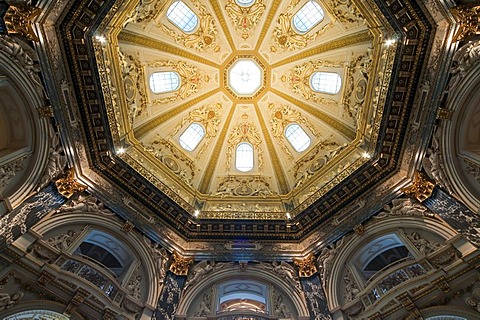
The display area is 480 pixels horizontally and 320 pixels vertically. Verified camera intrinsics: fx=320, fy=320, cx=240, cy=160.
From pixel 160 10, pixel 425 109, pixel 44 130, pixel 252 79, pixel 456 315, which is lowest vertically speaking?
pixel 456 315

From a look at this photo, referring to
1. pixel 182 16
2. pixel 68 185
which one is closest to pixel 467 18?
pixel 182 16

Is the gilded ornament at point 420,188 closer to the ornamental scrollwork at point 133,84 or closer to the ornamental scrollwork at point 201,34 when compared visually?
the ornamental scrollwork at point 133,84

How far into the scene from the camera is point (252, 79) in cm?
2181

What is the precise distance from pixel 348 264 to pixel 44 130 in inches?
524

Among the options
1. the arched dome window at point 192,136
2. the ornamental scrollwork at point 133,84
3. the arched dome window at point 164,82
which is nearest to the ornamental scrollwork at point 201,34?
the arched dome window at point 164,82

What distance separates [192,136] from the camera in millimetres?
20031

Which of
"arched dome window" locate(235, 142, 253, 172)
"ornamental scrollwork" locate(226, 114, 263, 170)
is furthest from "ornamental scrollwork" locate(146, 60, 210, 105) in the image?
"arched dome window" locate(235, 142, 253, 172)

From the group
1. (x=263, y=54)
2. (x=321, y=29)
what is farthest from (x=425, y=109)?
(x=263, y=54)

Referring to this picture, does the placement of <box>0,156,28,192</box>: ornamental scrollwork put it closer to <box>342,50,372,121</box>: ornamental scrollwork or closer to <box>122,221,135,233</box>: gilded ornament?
<box>122,221,135,233</box>: gilded ornament

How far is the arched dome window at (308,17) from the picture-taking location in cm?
1753

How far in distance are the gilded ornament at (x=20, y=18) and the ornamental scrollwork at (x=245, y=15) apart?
37.8 ft

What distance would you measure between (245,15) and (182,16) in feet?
12.5

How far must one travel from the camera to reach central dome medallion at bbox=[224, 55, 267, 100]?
69.9 ft

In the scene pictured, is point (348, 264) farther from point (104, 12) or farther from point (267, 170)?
point (104, 12)
